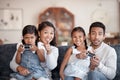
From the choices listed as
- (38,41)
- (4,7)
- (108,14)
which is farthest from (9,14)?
(38,41)

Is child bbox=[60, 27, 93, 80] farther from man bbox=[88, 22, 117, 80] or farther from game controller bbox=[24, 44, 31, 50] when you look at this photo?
game controller bbox=[24, 44, 31, 50]

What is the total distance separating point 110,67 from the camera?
72.4 inches

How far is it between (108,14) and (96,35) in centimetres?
457

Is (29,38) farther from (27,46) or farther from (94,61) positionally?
(94,61)

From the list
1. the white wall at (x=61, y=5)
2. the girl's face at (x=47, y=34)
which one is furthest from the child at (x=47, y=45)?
the white wall at (x=61, y=5)

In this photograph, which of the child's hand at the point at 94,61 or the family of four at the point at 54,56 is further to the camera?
the family of four at the point at 54,56

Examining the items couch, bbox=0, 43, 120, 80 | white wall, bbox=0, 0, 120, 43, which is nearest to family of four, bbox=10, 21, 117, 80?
couch, bbox=0, 43, 120, 80

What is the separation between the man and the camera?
1.77 m

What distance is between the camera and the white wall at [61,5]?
6.23 meters

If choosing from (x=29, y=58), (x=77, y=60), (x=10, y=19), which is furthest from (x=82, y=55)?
(x=10, y=19)

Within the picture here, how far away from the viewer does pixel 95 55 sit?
72.5 inches

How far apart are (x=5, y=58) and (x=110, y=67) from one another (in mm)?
915

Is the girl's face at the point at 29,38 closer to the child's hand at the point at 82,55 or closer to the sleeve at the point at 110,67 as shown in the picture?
the child's hand at the point at 82,55

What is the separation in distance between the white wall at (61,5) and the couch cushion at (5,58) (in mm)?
4109
